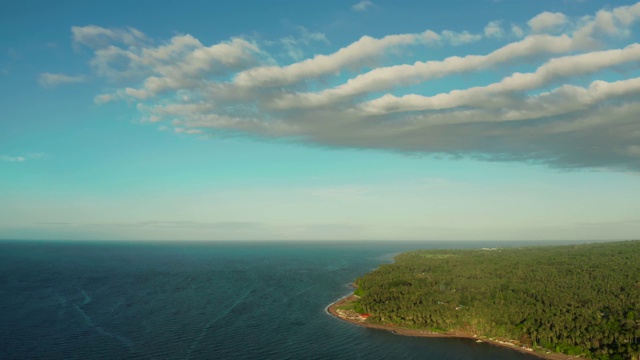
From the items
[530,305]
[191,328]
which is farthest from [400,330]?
[191,328]

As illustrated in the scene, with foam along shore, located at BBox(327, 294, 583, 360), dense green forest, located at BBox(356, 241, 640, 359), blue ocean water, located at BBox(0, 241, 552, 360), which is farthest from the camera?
dense green forest, located at BBox(356, 241, 640, 359)

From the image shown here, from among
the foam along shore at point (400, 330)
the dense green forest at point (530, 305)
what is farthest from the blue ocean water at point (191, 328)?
the dense green forest at point (530, 305)

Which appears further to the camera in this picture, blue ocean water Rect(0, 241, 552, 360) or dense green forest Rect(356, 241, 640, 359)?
dense green forest Rect(356, 241, 640, 359)

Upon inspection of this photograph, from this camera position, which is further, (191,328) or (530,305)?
(530,305)

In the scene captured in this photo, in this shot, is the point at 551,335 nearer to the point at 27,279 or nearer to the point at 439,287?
the point at 439,287

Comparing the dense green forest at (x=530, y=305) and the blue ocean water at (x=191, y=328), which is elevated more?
the dense green forest at (x=530, y=305)

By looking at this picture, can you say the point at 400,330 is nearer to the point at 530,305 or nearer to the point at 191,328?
the point at 530,305

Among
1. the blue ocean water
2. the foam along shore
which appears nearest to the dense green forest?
the foam along shore

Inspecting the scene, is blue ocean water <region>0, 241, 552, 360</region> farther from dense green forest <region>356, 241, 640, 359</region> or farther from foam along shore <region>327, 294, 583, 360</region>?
dense green forest <region>356, 241, 640, 359</region>

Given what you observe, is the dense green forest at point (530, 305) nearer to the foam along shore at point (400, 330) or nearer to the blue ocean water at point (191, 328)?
the foam along shore at point (400, 330)

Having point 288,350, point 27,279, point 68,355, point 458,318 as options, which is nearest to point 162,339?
point 68,355
